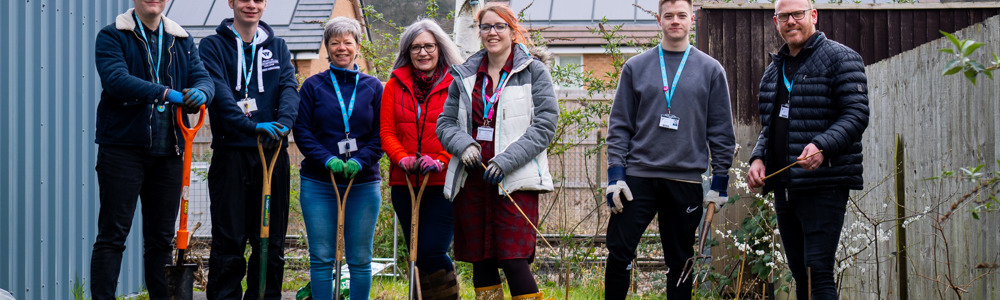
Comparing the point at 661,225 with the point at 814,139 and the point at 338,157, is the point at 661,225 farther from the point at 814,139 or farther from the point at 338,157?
the point at 338,157

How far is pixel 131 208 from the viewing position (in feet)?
12.5

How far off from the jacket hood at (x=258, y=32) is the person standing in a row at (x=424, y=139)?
25.8 inches

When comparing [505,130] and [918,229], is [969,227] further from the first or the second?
[505,130]

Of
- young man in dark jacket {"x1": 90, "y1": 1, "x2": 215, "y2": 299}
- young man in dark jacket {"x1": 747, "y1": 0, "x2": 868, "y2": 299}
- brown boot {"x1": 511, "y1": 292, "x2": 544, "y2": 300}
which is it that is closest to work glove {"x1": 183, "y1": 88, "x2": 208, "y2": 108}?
young man in dark jacket {"x1": 90, "y1": 1, "x2": 215, "y2": 299}

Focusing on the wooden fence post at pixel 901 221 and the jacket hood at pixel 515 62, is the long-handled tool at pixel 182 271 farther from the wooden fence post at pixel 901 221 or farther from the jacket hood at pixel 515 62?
the wooden fence post at pixel 901 221

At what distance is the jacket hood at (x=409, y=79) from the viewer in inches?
161

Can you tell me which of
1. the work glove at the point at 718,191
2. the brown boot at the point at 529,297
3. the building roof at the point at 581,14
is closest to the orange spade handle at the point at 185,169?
the brown boot at the point at 529,297

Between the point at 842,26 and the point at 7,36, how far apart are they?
5.13m

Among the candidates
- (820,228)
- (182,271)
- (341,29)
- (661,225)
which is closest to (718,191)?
(661,225)

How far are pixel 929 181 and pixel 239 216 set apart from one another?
3124mm

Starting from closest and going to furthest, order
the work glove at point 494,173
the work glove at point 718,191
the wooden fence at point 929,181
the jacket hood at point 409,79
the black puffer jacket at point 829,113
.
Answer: the wooden fence at point 929,181
the black puffer jacket at point 829,113
the work glove at point 494,173
the work glove at point 718,191
the jacket hood at point 409,79

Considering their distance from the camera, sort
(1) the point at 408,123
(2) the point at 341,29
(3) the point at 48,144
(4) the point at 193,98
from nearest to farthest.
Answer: (4) the point at 193,98 < (1) the point at 408,123 < (2) the point at 341,29 < (3) the point at 48,144

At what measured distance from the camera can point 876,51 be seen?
19.4 ft

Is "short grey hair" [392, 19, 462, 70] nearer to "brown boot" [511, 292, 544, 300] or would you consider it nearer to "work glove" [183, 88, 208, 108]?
"work glove" [183, 88, 208, 108]
